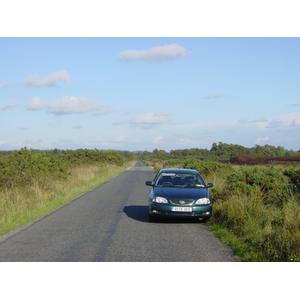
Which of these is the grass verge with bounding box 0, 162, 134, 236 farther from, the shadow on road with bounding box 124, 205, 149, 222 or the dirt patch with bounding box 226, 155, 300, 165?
the dirt patch with bounding box 226, 155, 300, 165

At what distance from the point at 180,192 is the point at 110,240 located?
3548 mm

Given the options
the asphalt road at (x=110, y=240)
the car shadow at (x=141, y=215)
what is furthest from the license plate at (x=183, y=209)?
the car shadow at (x=141, y=215)

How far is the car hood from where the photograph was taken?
440 inches

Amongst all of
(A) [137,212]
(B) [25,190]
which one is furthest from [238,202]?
(B) [25,190]

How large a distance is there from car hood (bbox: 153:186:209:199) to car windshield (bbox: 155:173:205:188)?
1.40ft

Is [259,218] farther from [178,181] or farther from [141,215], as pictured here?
[141,215]

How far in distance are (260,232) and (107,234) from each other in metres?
3.51

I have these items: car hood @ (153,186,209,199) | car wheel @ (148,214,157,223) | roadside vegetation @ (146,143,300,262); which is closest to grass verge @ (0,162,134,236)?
car wheel @ (148,214,157,223)

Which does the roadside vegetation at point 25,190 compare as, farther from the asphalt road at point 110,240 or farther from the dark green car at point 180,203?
the dark green car at point 180,203

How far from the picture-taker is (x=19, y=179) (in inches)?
706

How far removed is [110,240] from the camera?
27.9 feet

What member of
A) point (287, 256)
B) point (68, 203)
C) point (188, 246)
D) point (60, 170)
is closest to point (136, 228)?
point (188, 246)

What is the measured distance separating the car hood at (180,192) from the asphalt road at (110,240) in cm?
80

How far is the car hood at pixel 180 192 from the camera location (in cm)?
1116
